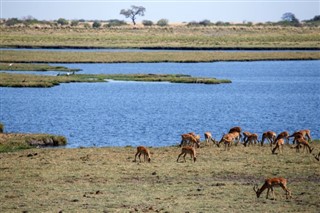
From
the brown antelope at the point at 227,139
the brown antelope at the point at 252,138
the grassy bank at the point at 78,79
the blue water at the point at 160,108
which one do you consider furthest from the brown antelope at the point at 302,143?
the grassy bank at the point at 78,79

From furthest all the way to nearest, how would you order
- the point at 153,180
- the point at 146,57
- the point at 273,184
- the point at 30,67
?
the point at 146,57 < the point at 30,67 < the point at 153,180 < the point at 273,184

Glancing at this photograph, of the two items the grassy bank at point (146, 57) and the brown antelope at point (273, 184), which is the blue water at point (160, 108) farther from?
the brown antelope at point (273, 184)

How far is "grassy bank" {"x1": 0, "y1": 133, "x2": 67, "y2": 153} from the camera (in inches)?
1182

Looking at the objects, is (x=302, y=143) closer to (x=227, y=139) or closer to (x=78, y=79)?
(x=227, y=139)

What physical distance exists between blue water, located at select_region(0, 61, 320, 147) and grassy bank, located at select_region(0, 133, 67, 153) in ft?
2.64

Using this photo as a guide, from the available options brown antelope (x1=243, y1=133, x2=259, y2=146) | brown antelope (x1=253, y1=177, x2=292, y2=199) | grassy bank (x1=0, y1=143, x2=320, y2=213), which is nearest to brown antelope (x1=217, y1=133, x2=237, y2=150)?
grassy bank (x1=0, y1=143, x2=320, y2=213)

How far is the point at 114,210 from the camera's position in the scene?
18.4m

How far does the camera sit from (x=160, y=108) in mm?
48031

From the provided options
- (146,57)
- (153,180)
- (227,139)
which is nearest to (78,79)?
(146,57)

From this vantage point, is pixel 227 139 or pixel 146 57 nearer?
pixel 227 139

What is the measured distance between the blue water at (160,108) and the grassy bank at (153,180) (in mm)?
5799

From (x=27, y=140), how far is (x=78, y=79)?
3300 cm

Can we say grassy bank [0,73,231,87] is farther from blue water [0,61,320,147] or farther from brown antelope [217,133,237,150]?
brown antelope [217,133,237,150]

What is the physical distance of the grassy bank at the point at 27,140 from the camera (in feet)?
98.5
